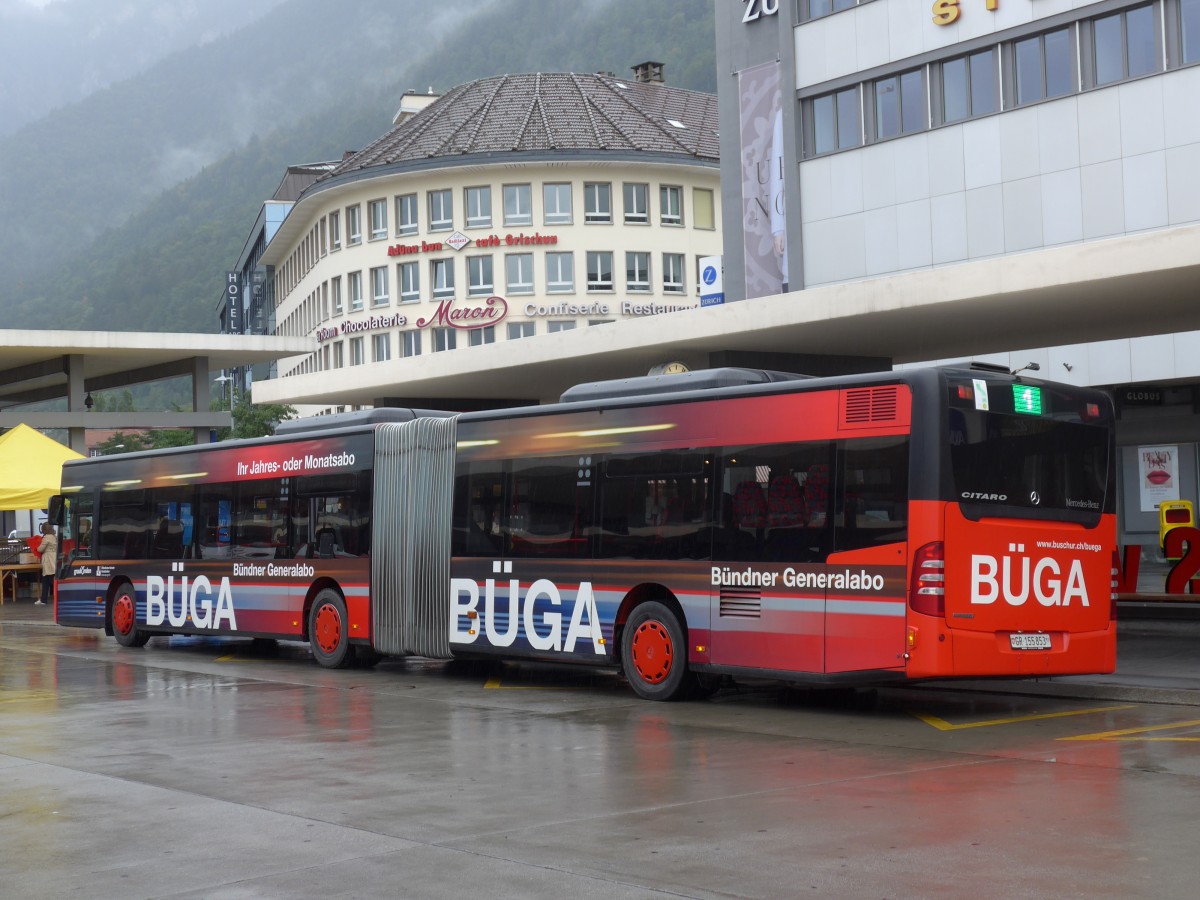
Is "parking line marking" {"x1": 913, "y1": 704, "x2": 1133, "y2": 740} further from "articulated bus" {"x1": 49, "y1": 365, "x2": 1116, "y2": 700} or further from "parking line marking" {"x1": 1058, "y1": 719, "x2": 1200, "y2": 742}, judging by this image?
"parking line marking" {"x1": 1058, "y1": 719, "x2": 1200, "y2": 742}

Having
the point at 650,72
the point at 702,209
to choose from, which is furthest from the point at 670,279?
the point at 650,72

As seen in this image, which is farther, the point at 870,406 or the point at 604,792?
the point at 870,406

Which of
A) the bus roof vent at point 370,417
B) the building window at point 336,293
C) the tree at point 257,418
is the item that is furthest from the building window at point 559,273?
the bus roof vent at point 370,417

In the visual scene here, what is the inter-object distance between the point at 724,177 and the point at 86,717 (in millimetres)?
29925

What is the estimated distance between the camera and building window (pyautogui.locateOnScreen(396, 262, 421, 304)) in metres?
77.9

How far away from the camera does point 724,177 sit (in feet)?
137

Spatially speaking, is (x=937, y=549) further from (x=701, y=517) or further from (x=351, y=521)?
(x=351, y=521)

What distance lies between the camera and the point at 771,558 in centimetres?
A: 1405

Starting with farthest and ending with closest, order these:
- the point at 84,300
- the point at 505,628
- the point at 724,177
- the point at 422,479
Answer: the point at 84,300 < the point at 724,177 < the point at 422,479 < the point at 505,628

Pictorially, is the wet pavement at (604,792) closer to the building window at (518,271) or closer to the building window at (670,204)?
the building window at (518,271)

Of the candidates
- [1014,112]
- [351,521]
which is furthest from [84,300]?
[351,521]

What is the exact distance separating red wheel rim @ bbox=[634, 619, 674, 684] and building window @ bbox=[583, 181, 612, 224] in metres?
62.4

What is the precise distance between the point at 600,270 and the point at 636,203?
12.0 feet

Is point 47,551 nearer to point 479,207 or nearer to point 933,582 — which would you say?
point 933,582
